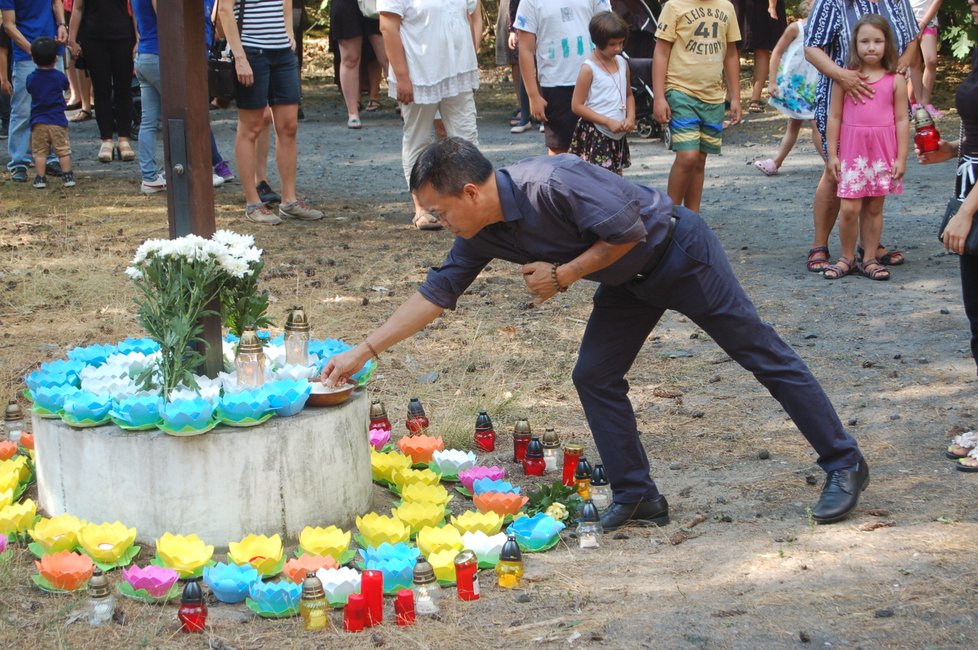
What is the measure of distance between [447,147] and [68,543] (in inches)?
77.1

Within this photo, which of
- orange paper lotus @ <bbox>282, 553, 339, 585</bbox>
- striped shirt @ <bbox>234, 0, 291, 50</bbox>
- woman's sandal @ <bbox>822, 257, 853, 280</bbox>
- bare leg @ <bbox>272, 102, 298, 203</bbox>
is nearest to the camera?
orange paper lotus @ <bbox>282, 553, 339, 585</bbox>

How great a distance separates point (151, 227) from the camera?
32.3 ft

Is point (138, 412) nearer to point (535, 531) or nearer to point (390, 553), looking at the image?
point (390, 553)

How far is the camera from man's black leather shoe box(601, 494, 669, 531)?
4.64 m

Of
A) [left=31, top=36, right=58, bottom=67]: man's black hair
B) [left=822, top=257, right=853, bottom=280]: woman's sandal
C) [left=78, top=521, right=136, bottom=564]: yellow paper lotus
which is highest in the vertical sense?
[left=31, top=36, right=58, bottom=67]: man's black hair

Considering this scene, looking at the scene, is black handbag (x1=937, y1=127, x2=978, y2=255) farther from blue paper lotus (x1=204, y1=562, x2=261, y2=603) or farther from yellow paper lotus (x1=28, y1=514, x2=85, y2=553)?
yellow paper lotus (x1=28, y1=514, x2=85, y2=553)

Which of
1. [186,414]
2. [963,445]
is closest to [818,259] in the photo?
[963,445]

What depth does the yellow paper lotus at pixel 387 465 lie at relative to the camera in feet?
16.9

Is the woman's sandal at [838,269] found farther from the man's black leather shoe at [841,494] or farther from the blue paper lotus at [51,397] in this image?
the blue paper lotus at [51,397]

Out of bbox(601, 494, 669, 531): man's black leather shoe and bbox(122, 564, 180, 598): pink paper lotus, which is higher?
bbox(122, 564, 180, 598): pink paper lotus

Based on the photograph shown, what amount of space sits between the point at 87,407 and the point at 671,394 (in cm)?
310

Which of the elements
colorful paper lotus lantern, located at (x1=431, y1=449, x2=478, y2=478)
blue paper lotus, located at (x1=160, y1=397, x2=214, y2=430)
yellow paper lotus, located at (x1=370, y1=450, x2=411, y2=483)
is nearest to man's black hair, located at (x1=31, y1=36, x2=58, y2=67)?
yellow paper lotus, located at (x1=370, y1=450, x2=411, y2=483)

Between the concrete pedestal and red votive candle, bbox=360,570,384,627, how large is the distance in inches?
25.3

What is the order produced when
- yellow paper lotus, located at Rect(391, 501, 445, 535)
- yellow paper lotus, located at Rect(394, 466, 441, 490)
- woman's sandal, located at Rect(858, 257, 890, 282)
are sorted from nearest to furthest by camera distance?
1. yellow paper lotus, located at Rect(391, 501, 445, 535)
2. yellow paper lotus, located at Rect(394, 466, 441, 490)
3. woman's sandal, located at Rect(858, 257, 890, 282)
